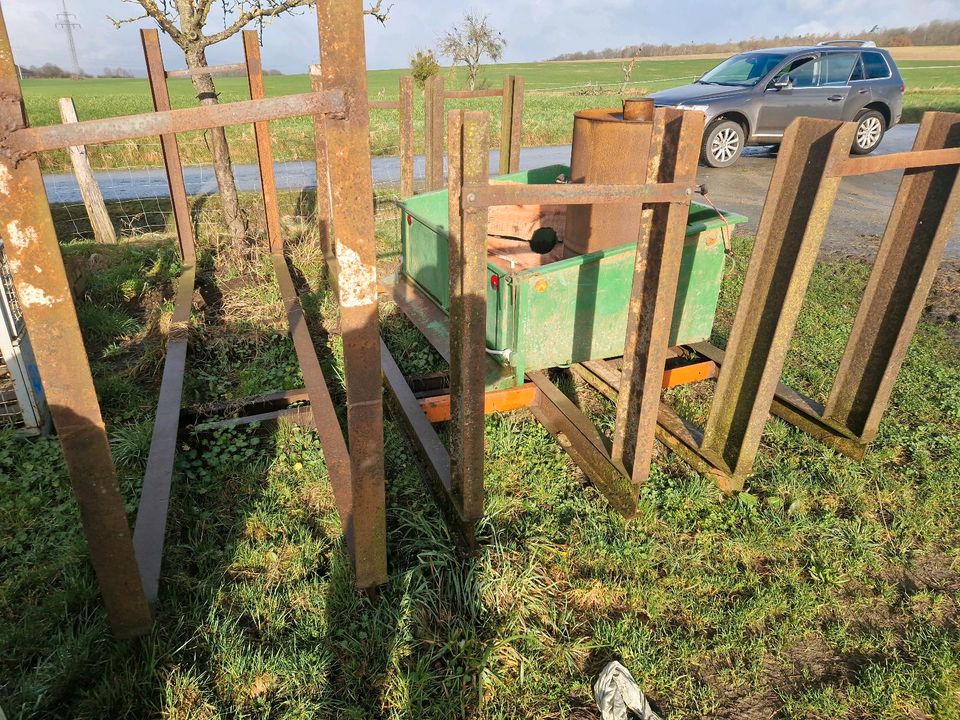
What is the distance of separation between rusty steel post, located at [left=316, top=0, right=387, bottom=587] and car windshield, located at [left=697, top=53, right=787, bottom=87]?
1136 centimetres

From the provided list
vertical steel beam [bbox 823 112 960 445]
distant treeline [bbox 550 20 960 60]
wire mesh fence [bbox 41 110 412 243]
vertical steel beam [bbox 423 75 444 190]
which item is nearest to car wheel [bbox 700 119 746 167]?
wire mesh fence [bbox 41 110 412 243]

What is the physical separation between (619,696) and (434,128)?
19.5 feet

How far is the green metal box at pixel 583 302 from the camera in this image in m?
3.44

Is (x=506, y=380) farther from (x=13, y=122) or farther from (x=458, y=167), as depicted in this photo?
(x=13, y=122)

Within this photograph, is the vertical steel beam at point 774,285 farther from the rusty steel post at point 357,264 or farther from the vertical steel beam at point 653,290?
the rusty steel post at point 357,264

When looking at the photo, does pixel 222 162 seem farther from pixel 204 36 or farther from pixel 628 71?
pixel 628 71

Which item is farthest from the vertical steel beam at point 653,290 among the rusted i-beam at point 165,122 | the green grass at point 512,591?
the rusted i-beam at point 165,122

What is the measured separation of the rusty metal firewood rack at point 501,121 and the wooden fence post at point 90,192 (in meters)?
4.02

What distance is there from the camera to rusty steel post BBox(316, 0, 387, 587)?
5.77 ft

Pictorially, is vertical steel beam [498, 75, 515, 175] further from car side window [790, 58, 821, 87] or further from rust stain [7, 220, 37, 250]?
car side window [790, 58, 821, 87]

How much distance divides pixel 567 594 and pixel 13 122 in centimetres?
250

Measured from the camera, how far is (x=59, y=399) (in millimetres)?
1854

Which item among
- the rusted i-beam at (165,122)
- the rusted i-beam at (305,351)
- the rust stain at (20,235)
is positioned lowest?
the rusted i-beam at (305,351)

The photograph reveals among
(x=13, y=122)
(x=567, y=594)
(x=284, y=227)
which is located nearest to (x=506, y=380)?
(x=567, y=594)
